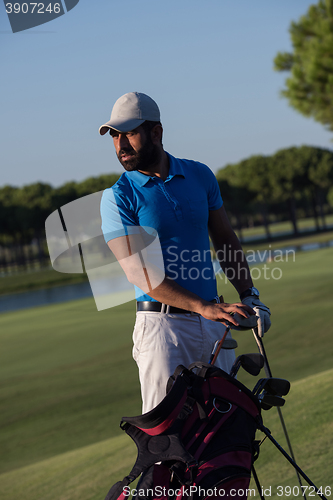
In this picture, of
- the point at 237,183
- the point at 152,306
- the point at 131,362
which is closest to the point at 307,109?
the point at 131,362

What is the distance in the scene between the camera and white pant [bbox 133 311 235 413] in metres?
2.20

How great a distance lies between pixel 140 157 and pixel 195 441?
1.16 metres

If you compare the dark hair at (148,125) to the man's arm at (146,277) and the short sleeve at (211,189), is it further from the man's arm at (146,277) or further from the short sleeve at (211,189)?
the man's arm at (146,277)

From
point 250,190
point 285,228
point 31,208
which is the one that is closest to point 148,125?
point 31,208

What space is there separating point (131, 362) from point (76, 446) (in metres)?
3.24

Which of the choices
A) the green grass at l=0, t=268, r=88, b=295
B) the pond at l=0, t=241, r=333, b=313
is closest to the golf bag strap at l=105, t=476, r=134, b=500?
the pond at l=0, t=241, r=333, b=313

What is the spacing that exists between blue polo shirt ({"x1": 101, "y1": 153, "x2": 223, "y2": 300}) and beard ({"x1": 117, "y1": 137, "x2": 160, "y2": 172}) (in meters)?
0.03

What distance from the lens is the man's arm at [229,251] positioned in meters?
2.46

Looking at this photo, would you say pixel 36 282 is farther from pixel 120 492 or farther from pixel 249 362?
pixel 120 492

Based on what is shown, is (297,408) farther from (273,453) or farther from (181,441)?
(181,441)

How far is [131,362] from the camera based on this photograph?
8133 millimetres

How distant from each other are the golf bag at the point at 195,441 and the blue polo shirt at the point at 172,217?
49cm

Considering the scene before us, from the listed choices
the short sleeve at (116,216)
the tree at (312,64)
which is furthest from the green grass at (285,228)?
the short sleeve at (116,216)

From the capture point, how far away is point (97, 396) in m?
6.43
